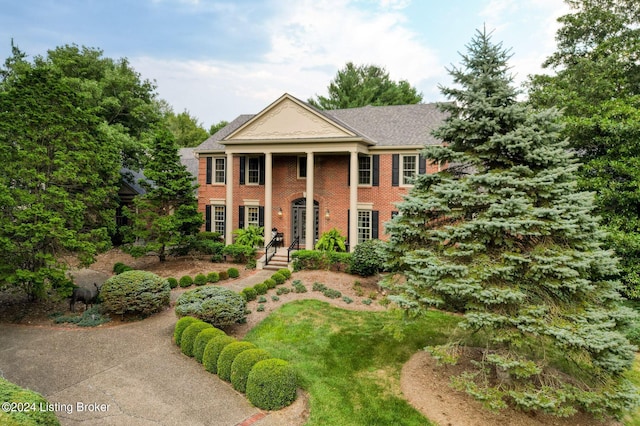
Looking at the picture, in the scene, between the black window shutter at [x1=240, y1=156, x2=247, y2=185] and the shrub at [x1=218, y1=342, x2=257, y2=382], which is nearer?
the shrub at [x1=218, y1=342, x2=257, y2=382]

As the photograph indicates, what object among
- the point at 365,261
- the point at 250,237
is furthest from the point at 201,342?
the point at 250,237

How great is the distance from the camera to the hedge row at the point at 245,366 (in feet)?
22.8

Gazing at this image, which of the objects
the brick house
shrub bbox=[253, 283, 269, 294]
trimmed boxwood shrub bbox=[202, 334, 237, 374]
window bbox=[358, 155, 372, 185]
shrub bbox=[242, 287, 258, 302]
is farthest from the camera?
window bbox=[358, 155, 372, 185]

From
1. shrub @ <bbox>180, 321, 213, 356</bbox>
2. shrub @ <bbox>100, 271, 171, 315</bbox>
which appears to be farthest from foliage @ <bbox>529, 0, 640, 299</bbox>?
shrub @ <bbox>100, 271, 171, 315</bbox>

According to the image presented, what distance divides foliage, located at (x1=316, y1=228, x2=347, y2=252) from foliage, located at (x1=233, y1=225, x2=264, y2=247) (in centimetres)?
366

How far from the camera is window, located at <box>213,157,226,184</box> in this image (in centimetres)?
2167

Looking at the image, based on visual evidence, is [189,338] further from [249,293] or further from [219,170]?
[219,170]

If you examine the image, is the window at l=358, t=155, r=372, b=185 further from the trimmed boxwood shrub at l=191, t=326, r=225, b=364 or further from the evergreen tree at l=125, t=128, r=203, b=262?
the trimmed boxwood shrub at l=191, t=326, r=225, b=364

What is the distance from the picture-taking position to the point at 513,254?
6.79 m

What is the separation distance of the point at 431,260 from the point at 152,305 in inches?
358

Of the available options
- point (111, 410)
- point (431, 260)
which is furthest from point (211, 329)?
point (431, 260)

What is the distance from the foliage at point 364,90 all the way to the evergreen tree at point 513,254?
106 feet

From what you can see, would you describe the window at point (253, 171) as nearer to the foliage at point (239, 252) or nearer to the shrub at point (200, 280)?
the foliage at point (239, 252)

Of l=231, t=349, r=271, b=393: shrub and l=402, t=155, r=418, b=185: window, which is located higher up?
l=402, t=155, r=418, b=185: window
